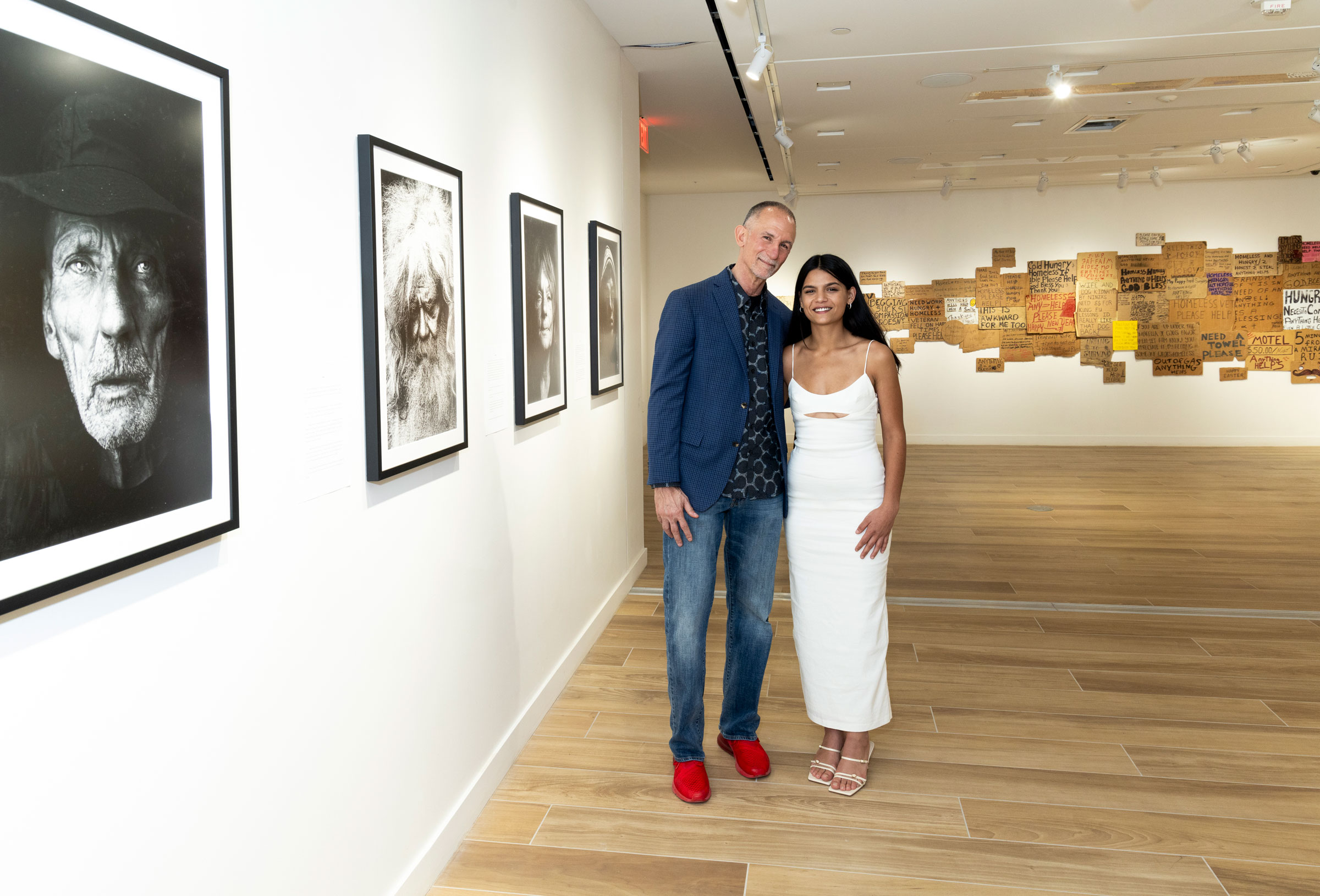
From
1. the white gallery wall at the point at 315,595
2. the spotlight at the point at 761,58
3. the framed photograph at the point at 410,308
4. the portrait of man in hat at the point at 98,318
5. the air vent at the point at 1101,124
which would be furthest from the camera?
the air vent at the point at 1101,124

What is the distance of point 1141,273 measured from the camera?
32.6ft

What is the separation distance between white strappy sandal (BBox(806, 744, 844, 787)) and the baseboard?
0.90 m

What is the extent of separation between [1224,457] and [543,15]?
8526 mm

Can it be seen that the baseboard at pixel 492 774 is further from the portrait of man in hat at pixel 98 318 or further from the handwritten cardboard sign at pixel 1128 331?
the handwritten cardboard sign at pixel 1128 331

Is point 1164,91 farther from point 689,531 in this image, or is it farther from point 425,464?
point 425,464

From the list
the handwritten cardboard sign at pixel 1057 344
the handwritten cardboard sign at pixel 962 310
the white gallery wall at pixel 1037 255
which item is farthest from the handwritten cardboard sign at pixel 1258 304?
the handwritten cardboard sign at pixel 962 310

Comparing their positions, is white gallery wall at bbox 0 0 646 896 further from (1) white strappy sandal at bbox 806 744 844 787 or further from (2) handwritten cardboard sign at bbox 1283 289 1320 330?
(2) handwritten cardboard sign at bbox 1283 289 1320 330

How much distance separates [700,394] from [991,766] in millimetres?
1445

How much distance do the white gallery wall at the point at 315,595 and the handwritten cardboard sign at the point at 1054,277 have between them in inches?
327

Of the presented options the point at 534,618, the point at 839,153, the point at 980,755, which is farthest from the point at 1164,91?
the point at 534,618

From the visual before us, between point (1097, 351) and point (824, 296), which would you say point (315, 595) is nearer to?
point (824, 296)

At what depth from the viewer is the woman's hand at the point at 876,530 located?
98.6 inches

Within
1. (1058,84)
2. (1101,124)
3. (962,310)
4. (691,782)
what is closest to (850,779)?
(691,782)

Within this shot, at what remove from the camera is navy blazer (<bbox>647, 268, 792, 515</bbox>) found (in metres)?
2.53
